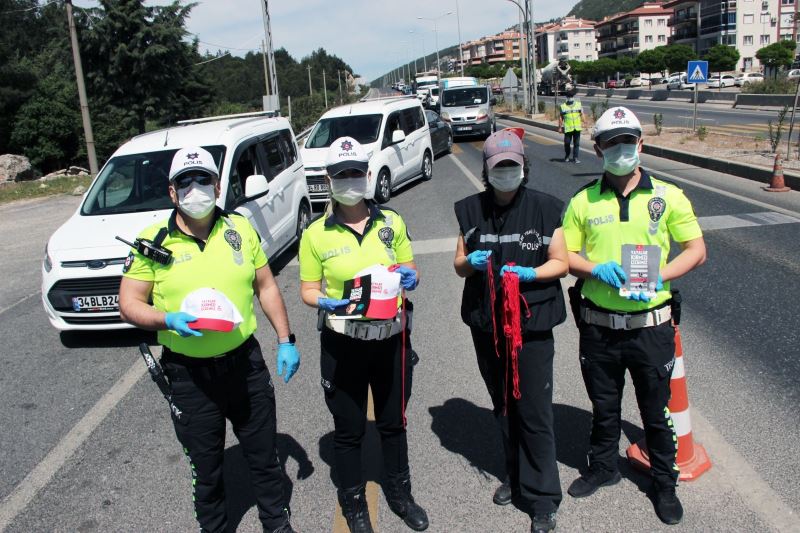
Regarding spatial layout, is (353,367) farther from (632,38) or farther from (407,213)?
(632,38)

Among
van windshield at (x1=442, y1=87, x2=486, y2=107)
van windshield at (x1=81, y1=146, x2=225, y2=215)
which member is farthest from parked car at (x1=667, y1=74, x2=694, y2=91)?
van windshield at (x1=81, y1=146, x2=225, y2=215)

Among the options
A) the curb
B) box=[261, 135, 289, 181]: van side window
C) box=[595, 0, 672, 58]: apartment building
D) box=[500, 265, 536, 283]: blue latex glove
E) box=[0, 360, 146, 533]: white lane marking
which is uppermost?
box=[595, 0, 672, 58]: apartment building

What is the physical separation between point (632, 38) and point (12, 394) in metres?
135

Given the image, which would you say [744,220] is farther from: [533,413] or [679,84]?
[679,84]

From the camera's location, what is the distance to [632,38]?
4889 inches

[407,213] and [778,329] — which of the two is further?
[407,213]

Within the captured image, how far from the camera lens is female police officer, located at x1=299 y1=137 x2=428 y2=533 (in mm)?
3256

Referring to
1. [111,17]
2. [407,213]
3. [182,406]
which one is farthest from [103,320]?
[111,17]

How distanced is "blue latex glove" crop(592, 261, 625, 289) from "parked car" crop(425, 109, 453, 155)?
16.9 metres

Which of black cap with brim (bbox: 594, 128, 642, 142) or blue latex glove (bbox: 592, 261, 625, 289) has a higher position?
black cap with brim (bbox: 594, 128, 642, 142)

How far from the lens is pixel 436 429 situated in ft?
14.7

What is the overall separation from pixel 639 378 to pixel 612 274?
0.61 m

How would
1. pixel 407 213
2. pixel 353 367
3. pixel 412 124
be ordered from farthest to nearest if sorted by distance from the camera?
pixel 412 124, pixel 407 213, pixel 353 367

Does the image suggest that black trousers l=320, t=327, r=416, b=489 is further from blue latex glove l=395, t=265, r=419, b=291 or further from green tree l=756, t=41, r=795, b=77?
green tree l=756, t=41, r=795, b=77
